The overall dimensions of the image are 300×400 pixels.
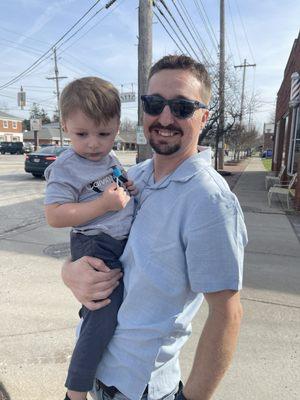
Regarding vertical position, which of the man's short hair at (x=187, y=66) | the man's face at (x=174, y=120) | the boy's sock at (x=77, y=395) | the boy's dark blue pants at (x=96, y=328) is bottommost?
the boy's sock at (x=77, y=395)

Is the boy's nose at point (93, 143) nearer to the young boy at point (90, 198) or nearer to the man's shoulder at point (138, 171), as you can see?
the young boy at point (90, 198)

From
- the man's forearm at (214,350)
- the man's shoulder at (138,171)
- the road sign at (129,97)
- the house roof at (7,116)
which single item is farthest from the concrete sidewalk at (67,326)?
the house roof at (7,116)

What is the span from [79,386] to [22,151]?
5170 centimetres

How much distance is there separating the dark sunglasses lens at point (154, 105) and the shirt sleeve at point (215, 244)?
47 centimetres

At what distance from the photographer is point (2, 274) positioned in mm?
4793

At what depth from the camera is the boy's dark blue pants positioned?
4.57ft

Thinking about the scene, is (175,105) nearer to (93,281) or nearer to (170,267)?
(170,267)

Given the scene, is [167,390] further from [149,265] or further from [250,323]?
[250,323]

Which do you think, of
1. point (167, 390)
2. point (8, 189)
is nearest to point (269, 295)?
point (167, 390)

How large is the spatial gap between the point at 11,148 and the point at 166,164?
51450 mm

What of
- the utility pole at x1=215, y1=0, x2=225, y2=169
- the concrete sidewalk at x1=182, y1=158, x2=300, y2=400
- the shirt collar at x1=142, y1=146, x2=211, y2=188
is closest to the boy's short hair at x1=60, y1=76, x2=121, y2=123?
the shirt collar at x1=142, y1=146, x2=211, y2=188

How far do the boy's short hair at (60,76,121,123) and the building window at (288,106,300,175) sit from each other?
1154cm

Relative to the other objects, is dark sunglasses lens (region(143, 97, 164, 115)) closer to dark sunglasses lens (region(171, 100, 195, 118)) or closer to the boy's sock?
dark sunglasses lens (region(171, 100, 195, 118))

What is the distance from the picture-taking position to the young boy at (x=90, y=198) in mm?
1413
